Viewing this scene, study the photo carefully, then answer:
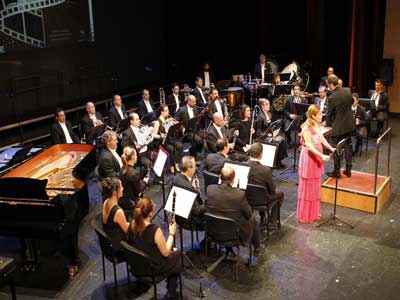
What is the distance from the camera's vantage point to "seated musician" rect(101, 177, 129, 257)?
5309 mm

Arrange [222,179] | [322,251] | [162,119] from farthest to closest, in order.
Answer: [162,119] < [322,251] < [222,179]

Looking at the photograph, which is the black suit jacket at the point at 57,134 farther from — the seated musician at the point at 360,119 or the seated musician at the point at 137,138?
the seated musician at the point at 360,119

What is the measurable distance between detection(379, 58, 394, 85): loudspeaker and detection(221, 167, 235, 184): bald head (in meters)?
8.97

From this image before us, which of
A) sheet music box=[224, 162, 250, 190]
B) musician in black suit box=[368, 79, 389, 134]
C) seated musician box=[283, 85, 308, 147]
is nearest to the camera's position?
sheet music box=[224, 162, 250, 190]

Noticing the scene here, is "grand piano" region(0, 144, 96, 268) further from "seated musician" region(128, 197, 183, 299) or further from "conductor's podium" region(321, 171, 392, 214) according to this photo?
"conductor's podium" region(321, 171, 392, 214)

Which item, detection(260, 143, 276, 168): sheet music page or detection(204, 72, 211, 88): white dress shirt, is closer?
detection(260, 143, 276, 168): sheet music page

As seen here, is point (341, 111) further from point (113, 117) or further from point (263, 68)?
point (263, 68)

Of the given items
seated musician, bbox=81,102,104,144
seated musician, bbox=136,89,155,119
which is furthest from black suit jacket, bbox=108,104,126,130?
seated musician, bbox=136,89,155,119

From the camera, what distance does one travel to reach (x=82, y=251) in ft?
21.8

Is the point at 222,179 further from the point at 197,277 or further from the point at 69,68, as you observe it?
the point at 69,68

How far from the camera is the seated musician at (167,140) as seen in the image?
9.12 meters

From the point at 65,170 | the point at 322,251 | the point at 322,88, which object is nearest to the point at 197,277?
the point at 322,251

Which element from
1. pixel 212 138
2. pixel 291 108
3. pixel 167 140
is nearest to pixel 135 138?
pixel 167 140

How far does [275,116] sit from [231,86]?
2.75 meters
